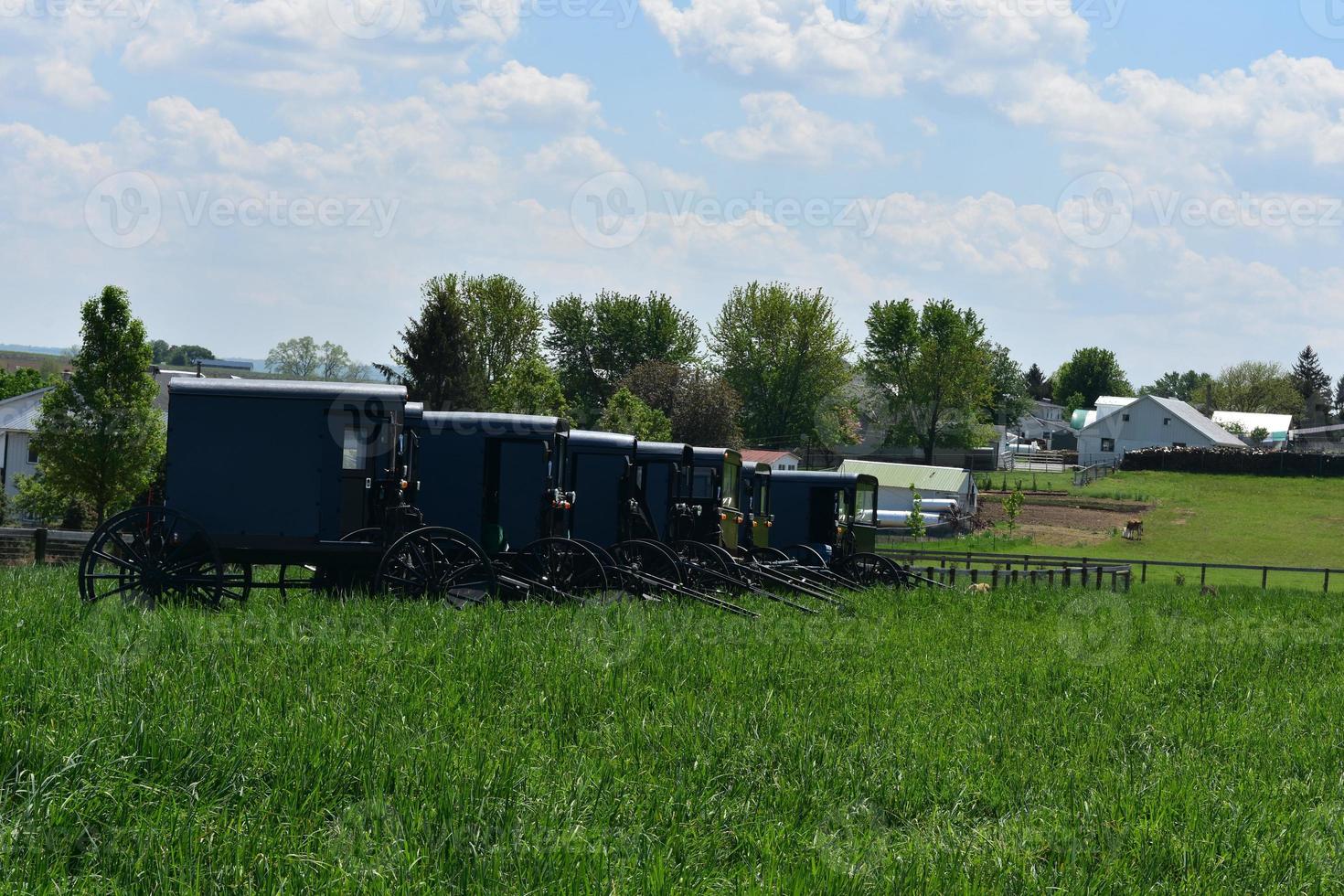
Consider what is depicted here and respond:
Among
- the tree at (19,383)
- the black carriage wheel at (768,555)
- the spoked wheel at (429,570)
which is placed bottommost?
the black carriage wheel at (768,555)

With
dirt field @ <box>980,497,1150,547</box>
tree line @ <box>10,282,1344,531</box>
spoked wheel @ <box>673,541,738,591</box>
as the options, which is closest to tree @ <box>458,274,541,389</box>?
tree line @ <box>10,282,1344,531</box>

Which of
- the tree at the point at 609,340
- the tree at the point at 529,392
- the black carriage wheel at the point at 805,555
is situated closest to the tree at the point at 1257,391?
the tree at the point at 609,340

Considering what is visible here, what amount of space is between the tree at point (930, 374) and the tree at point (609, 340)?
17.9 meters

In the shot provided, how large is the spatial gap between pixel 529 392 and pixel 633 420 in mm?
5850

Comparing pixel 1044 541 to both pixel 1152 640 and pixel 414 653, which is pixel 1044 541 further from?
pixel 414 653

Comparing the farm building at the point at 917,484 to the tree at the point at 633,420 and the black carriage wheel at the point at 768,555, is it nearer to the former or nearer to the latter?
the tree at the point at 633,420

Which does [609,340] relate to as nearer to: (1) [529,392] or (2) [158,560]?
(1) [529,392]

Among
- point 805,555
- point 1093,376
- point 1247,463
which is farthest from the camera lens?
point 1093,376

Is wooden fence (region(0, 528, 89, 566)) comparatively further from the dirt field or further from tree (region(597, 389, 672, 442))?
the dirt field

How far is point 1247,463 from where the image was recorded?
8850 cm

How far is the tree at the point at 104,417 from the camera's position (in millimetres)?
30891

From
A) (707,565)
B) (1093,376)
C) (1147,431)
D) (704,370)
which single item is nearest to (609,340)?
(704,370)

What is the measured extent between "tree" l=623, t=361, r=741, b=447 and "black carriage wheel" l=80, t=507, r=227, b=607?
60899 mm

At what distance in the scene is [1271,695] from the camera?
1173cm
